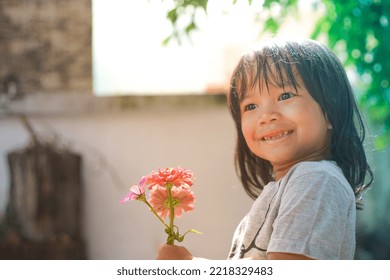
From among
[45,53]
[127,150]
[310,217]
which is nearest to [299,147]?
[310,217]

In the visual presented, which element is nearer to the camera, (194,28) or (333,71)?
(333,71)

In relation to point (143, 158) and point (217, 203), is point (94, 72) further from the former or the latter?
point (217, 203)

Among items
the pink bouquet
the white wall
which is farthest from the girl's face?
the white wall

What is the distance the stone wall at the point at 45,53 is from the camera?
2.03 m

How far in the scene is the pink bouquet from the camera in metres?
0.83

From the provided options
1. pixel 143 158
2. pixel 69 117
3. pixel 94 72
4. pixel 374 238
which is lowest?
pixel 374 238

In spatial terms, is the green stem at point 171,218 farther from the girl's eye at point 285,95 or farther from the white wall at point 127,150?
the white wall at point 127,150

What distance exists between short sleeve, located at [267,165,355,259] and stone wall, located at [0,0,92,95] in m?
1.38

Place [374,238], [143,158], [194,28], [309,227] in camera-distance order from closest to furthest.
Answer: [309,227] → [194,28] → [143,158] → [374,238]

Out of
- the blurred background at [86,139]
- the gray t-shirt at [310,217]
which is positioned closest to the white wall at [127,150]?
the blurred background at [86,139]
